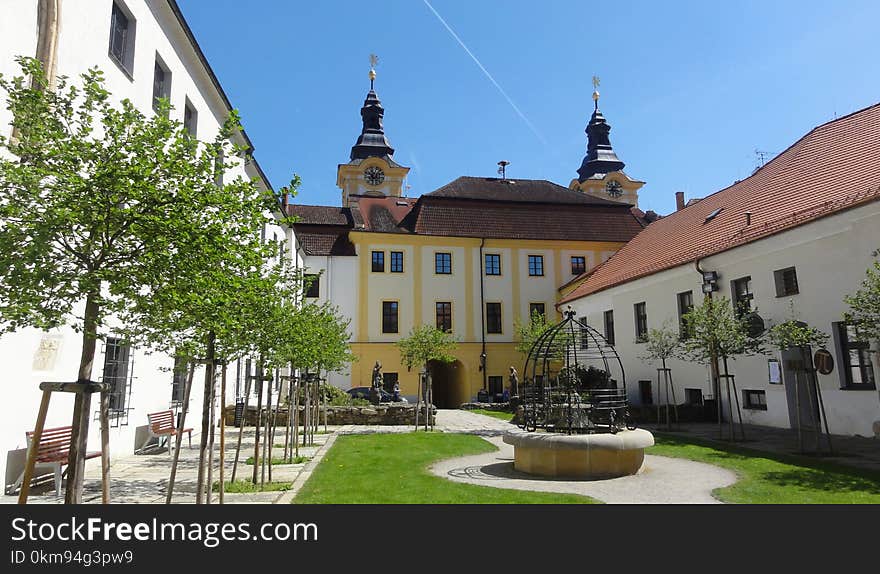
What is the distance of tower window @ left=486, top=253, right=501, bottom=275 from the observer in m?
35.8

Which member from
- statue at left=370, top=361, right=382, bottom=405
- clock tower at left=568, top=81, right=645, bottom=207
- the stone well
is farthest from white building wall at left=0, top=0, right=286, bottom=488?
clock tower at left=568, top=81, right=645, bottom=207

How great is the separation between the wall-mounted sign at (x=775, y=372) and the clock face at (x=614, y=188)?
135 ft

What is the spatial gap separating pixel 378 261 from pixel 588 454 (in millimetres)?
26062

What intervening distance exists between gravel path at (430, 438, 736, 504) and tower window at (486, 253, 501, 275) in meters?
24.4

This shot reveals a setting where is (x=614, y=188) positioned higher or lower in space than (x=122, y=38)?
higher

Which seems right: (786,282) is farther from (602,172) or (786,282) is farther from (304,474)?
(602,172)

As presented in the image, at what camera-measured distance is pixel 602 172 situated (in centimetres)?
5684

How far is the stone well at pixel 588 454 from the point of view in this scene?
9.49m

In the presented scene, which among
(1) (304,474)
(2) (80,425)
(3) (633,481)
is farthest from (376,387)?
(2) (80,425)

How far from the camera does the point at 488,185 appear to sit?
1571 inches

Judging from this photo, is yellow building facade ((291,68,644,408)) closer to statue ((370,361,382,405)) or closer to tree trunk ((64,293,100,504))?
statue ((370,361,382,405))

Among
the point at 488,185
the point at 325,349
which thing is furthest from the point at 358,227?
the point at 325,349
